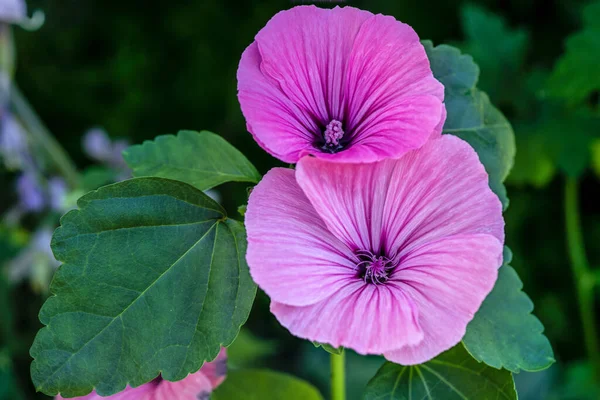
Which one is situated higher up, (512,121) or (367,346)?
(367,346)

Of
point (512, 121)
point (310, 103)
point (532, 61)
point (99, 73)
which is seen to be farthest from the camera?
point (99, 73)

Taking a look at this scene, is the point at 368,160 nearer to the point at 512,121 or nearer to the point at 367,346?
the point at 367,346

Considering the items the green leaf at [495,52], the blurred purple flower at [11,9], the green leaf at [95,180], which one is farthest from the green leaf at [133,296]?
the green leaf at [495,52]

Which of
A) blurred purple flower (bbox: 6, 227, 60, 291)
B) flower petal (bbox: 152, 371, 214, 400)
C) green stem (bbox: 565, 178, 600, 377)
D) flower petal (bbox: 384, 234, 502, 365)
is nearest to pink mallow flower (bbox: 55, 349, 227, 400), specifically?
flower petal (bbox: 152, 371, 214, 400)

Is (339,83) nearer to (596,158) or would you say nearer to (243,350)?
(243,350)

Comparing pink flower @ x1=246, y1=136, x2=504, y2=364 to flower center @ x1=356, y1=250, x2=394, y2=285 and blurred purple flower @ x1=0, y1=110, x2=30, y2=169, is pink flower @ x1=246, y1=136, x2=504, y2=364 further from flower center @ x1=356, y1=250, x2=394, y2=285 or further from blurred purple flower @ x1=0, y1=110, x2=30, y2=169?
blurred purple flower @ x1=0, y1=110, x2=30, y2=169

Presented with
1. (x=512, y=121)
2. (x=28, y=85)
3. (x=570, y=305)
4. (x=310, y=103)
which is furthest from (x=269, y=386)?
(x=28, y=85)

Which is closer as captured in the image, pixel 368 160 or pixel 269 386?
pixel 368 160
